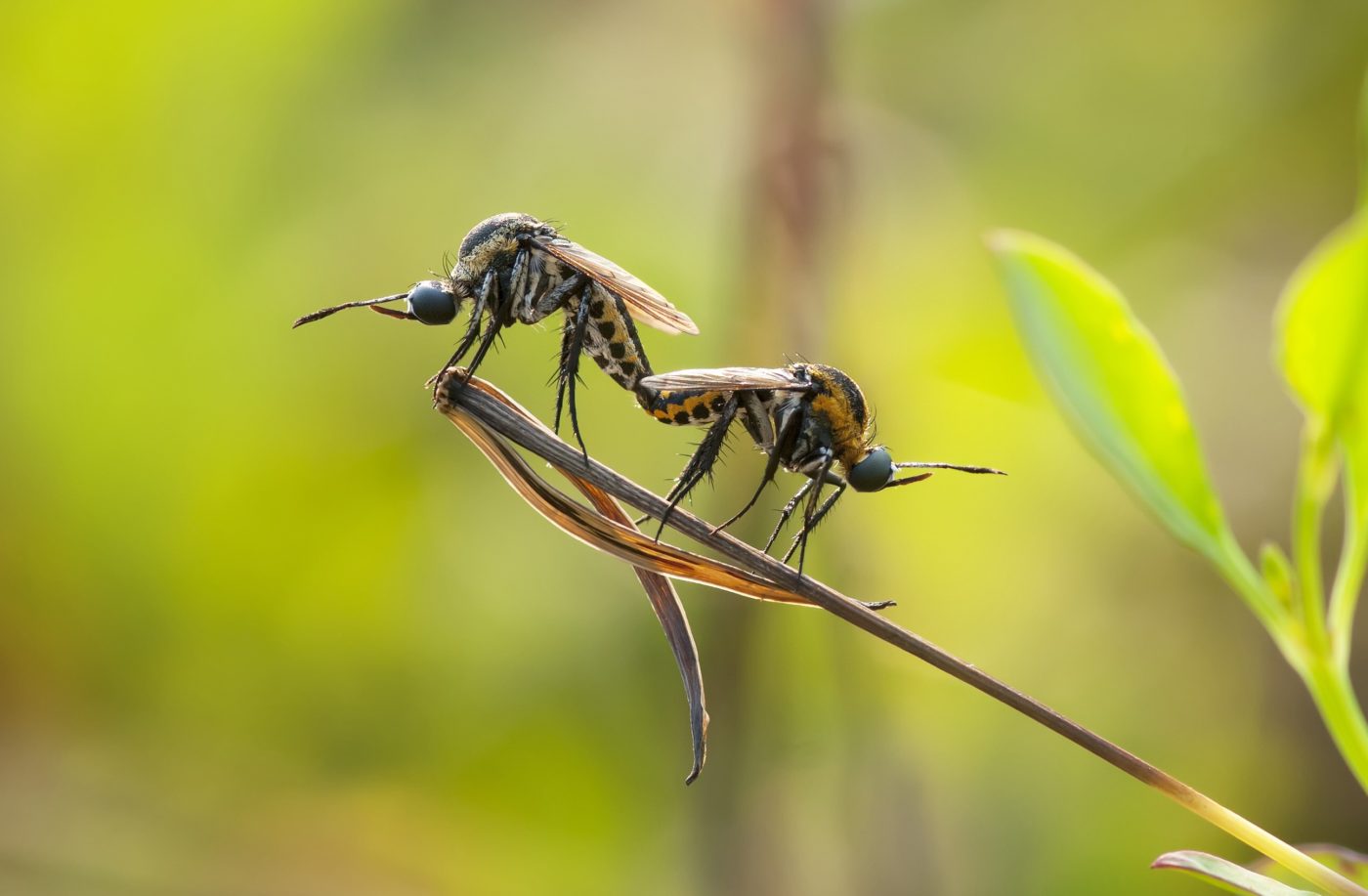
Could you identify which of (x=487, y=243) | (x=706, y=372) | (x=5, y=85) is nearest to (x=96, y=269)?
(x=5, y=85)

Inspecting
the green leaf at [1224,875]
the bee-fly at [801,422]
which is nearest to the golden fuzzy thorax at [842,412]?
the bee-fly at [801,422]

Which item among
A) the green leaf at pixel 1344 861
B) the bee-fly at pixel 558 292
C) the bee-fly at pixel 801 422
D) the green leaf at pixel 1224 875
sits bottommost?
the green leaf at pixel 1344 861

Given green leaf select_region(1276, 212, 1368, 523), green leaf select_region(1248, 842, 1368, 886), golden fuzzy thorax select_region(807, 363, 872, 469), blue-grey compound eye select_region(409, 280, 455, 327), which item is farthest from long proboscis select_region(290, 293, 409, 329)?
green leaf select_region(1248, 842, 1368, 886)

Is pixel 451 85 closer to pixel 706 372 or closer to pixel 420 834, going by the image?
pixel 420 834

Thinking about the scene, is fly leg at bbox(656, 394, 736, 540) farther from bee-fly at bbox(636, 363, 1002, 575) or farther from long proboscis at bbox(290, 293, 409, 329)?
long proboscis at bbox(290, 293, 409, 329)

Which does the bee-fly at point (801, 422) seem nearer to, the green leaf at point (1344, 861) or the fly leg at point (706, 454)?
the fly leg at point (706, 454)

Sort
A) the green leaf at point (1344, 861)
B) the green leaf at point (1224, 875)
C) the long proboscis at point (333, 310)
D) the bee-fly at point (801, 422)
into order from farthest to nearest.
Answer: the bee-fly at point (801, 422) → the long proboscis at point (333, 310) → the green leaf at point (1344, 861) → the green leaf at point (1224, 875)

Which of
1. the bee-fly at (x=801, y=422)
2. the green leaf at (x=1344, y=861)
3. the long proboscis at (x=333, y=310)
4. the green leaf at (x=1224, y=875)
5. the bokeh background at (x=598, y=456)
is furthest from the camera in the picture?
the bokeh background at (x=598, y=456)
